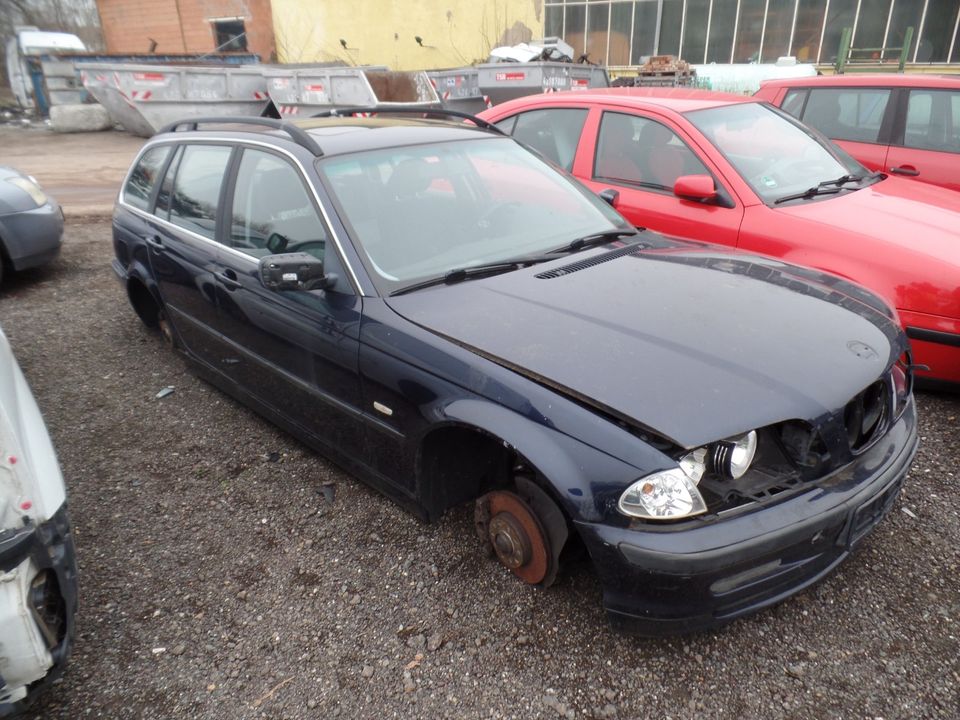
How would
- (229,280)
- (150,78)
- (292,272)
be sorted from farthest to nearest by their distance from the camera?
(150,78) → (229,280) → (292,272)

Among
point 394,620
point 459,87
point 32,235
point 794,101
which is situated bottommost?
point 394,620

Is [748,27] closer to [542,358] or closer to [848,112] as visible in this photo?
[848,112]

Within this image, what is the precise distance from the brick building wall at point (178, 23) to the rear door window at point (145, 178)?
61.7 ft

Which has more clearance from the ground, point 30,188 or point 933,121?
point 933,121

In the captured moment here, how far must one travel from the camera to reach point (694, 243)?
3373 millimetres

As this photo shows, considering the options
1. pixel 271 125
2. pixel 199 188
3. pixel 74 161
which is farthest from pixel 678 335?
pixel 74 161

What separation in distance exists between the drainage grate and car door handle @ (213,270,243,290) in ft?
5.00

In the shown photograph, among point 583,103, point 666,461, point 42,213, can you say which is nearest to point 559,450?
point 666,461

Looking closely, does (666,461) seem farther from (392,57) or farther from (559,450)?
(392,57)

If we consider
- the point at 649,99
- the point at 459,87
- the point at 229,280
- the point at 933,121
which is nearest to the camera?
the point at 229,280

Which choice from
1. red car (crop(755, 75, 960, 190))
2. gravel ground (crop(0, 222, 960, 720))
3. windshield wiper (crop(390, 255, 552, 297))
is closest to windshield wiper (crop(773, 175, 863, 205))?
red car (crop(755, 75, 960, 190))

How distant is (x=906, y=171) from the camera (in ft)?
17.0

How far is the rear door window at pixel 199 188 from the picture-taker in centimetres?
353

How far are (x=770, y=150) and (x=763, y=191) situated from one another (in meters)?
0.56
